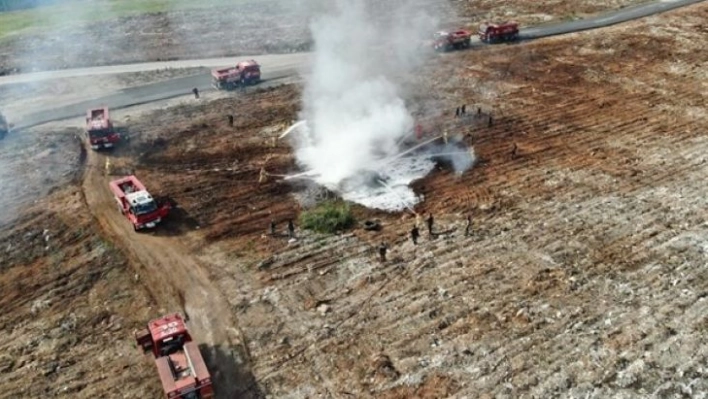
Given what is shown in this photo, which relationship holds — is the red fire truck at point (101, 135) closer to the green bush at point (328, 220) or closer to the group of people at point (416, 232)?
the green bush at point (328, 220)

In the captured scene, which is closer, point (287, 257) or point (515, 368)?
point (515, 368)

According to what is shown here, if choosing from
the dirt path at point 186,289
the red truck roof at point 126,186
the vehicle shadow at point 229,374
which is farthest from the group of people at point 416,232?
the red truck roof at point 126,186

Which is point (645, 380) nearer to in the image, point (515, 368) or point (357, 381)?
point (515, 368)

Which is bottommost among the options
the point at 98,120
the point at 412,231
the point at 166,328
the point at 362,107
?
the point at 412,231

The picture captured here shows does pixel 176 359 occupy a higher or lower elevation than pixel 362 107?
lower

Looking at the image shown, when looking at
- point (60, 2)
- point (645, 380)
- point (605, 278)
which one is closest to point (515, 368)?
point (645, 380)

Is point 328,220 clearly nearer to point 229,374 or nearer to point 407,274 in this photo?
point 407,274

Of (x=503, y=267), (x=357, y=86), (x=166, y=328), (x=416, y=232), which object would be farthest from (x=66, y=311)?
(x=357, y=86)

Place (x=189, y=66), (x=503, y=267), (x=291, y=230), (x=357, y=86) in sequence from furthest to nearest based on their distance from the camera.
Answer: (x=189, y=66), (x=357, y=86), (x=291, y=230), (x=503, y=267)
